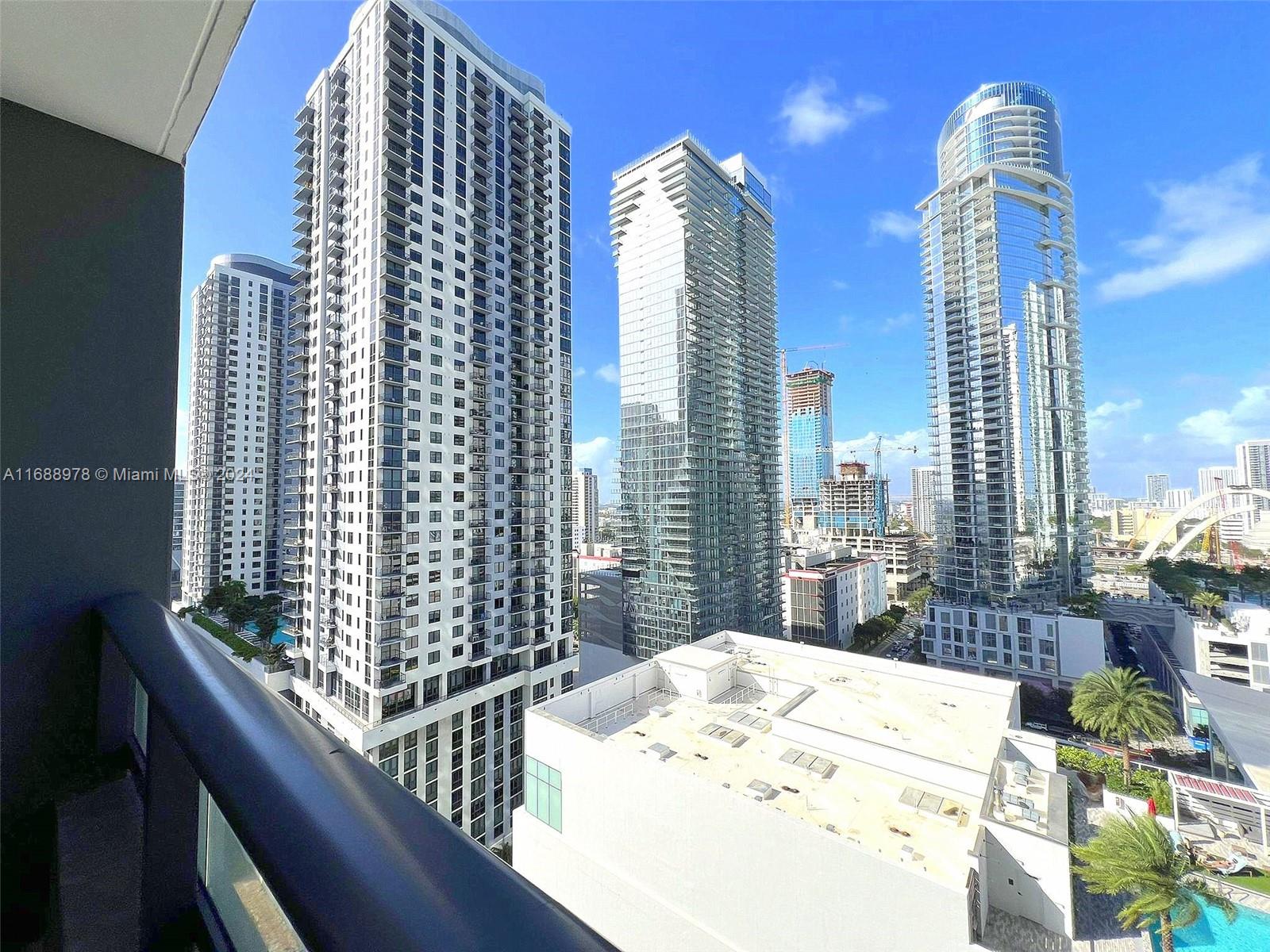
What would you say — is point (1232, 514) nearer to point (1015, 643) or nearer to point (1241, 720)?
point (1015, 643)

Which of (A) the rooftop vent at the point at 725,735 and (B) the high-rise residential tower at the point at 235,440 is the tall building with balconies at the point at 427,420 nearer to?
(A) the rooftop vent at the point at 725,735

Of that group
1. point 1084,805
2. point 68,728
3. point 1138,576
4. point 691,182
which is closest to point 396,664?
point 68,728

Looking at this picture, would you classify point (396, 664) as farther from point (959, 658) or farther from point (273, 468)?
point (959, 658)

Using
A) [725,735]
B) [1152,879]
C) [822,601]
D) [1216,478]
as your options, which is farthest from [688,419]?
[1216,478]

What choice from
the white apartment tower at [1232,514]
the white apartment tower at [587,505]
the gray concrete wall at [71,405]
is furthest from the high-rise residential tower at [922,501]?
the gray concrete wall at [71,405]

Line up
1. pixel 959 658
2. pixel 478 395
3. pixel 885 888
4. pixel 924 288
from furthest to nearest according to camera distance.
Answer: pixel 924 288, pixel 959 658, pixel 478 395, pixel 885 888
